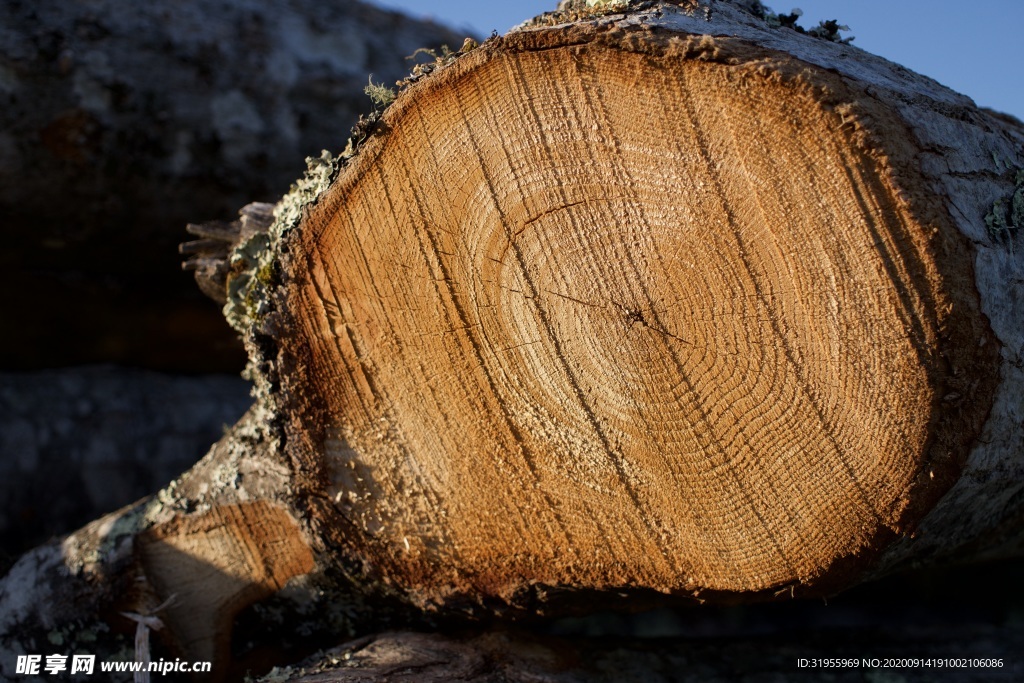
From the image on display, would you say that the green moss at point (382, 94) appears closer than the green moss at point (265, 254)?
Yes

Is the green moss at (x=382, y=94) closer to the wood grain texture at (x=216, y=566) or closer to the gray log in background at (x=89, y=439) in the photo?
the wood grain texture at (x=216, y=566)

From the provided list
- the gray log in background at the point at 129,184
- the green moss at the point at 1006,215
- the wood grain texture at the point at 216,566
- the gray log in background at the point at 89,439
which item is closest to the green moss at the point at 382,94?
the wood grain texture at the point at 216,566

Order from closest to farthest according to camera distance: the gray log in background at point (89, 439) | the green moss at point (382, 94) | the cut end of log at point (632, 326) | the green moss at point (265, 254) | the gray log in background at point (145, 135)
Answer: the cut end of log at point (632, 326) < the green moss at point (382, 94) < the green moss at point (265, 254) < the gray log in background at point (145, 135) < the gray log in background at point (89, 439)

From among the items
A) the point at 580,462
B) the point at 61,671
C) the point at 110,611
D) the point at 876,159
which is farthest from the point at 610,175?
the point at 61,671

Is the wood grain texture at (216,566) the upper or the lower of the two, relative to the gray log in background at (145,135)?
lower

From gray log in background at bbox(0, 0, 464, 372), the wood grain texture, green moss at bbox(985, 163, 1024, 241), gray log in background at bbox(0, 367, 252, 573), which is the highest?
gray log in background at bbox(0, 0, 464, 372)

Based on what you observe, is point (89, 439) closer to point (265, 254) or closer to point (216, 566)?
point (216, 566)

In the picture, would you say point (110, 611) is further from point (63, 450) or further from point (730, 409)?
point (730, 409)

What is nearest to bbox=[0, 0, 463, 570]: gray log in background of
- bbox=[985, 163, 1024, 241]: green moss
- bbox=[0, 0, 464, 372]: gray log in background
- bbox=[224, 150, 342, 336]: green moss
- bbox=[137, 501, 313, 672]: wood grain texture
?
bbox=[0, 0, 464, 372]: gray log in background

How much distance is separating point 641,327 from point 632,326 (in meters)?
0.01

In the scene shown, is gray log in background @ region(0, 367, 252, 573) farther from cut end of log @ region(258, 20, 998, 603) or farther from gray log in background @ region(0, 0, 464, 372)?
cut end of log @ region(258, 20, 998, 603)

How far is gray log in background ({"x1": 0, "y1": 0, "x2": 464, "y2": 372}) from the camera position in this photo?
7.78 feet

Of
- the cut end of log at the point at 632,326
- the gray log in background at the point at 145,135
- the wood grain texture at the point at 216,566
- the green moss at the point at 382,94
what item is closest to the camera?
the cut end of log at the point at 632,326

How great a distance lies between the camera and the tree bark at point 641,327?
113cm
